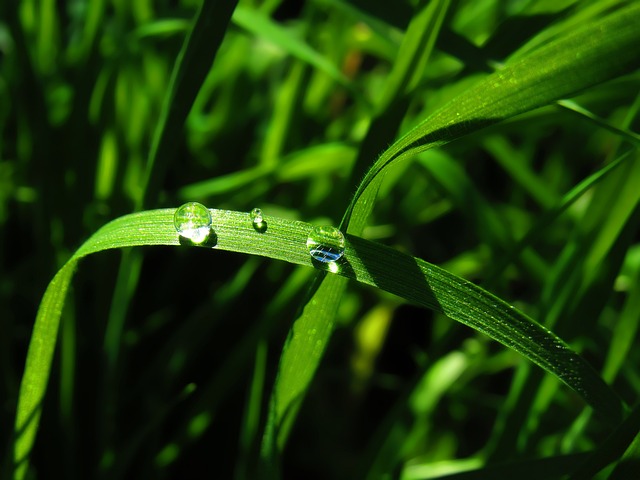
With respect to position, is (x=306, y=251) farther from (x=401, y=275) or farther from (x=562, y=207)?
(x=562, y=207)

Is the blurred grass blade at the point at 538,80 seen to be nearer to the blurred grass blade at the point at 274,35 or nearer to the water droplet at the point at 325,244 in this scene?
the water droplet at the point at 325,244

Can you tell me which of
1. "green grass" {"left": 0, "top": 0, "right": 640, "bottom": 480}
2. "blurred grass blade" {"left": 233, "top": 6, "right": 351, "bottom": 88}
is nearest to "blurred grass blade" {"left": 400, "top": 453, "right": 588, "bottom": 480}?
"green grass" {"left": 0, "top": 0, "right": 640, "bottom": 480}

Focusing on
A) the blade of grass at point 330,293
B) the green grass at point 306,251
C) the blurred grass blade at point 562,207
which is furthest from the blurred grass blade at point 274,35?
the blurred grass blade at point 562,207

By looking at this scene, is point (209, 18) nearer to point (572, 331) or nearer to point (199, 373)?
point (572, 331)

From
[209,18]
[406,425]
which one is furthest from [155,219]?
[406,425]

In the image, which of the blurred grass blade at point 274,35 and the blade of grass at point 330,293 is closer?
the blade of grass at point 330,293

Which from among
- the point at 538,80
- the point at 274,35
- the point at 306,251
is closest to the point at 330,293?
the point at 306,251
